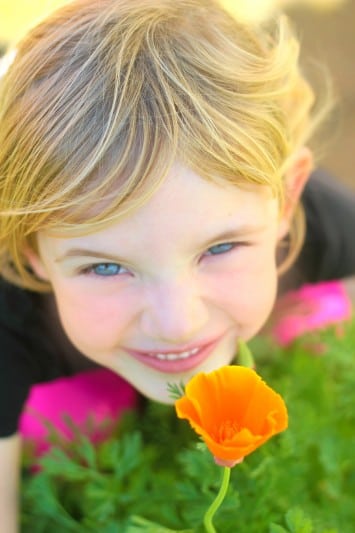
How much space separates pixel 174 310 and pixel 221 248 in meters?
0.14

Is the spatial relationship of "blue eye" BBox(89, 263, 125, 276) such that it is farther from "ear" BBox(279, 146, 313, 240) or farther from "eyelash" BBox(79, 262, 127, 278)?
"ear" BBox(279, 146, 313, 240)

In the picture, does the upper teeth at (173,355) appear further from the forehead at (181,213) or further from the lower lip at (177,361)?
the forehead at (181,213)

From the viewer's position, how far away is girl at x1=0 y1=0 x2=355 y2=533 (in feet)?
3.75

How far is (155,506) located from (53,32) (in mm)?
→ 757

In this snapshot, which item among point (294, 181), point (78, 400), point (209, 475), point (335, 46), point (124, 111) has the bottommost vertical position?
point (78, 400)

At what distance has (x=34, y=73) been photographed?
3.97ft

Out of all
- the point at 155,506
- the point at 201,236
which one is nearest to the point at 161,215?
the point at 201,236

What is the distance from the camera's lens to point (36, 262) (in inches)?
54.4

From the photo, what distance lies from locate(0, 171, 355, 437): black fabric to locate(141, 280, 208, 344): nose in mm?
423

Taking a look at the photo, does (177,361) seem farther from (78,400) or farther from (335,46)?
(335,46)

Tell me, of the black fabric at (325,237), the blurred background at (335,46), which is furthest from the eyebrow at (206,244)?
the blurred background at (335,46)

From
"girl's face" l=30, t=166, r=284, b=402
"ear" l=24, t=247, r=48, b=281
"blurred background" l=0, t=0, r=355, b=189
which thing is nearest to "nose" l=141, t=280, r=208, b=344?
"girl's face" l=30, t=166, r=284, b=402

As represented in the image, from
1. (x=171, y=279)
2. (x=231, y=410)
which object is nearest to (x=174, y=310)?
(x=171, y=279)

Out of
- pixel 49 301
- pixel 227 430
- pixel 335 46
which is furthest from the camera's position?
pixel 335 46
